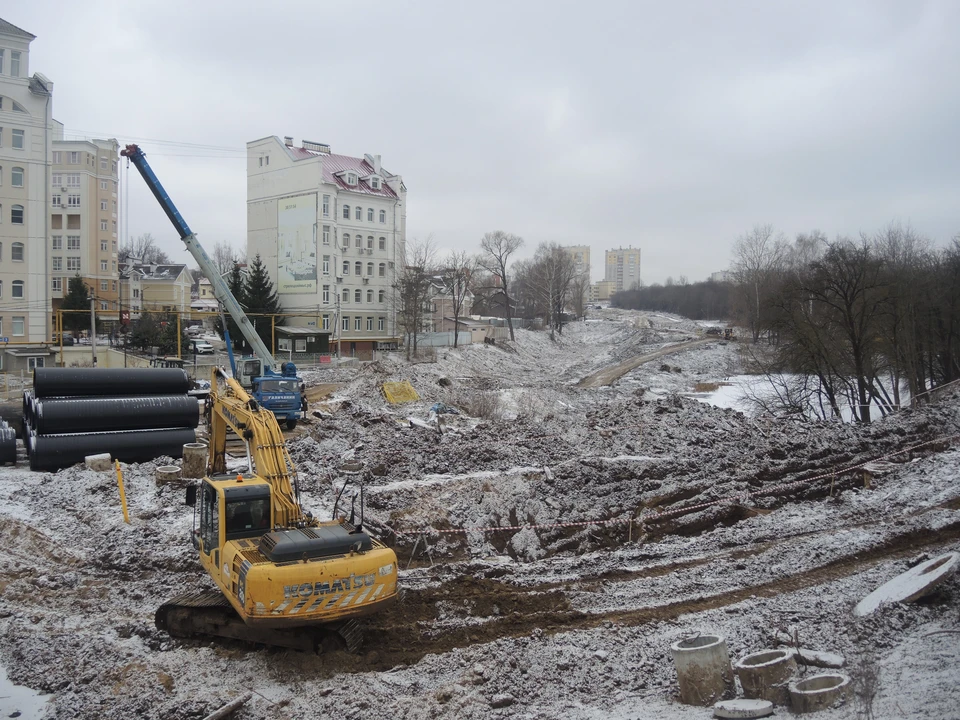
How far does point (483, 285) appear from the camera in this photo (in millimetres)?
82812

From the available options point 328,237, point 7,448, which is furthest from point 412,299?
point 7,448

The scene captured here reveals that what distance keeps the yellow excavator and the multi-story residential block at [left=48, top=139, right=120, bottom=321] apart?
64807mm

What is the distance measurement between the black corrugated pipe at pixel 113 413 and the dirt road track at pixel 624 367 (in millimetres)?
27350

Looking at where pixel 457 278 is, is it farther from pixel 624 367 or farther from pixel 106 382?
pixel 106 382

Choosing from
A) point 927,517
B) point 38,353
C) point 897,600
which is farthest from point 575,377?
point 897,600

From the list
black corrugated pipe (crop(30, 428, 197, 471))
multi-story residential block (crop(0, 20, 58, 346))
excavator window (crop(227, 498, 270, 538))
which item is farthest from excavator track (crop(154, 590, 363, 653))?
multi-story residential block (crop(0, 20, 58, 346))

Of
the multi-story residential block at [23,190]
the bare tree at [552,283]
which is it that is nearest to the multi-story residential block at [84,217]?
the multi-story residential block at [23,190]

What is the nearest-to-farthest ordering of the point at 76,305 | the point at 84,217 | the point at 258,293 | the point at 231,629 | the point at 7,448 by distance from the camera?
the point at 231,629 → the point at 7,448 → the point at 258,293 → the point at 76,305 → the point at 84,217

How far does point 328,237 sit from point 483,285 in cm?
3242

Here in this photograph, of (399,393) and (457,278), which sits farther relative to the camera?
(457,278)

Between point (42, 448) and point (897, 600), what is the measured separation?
59.5 feet

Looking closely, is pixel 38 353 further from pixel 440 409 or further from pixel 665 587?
pixel 665 587

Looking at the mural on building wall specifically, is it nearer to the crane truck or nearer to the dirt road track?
the dirt road track

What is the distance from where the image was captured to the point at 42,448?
17.7m
